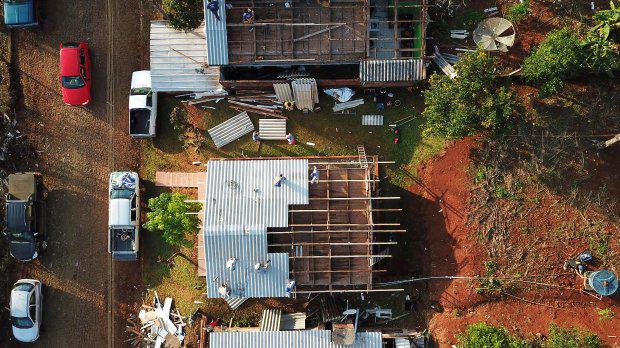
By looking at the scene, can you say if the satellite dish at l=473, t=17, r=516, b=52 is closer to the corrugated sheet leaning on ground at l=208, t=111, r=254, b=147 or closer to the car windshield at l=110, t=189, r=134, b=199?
the corrugated sheet leaning on ground at l=208, t=111, r=254, b=147

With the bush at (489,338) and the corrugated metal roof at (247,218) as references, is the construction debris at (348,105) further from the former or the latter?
the bush at (489,338)

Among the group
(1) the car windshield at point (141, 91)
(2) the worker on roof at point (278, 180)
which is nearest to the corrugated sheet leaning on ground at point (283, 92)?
(2) the worker on roof at point (278, 180)

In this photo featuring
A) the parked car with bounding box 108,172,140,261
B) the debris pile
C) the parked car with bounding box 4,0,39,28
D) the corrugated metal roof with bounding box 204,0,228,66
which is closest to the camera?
the corrugated metal roof with bounding box 204,0,228,66

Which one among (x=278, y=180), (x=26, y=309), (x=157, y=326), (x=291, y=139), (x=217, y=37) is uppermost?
(x=217, y=37)

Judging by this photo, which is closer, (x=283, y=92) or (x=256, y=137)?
(x=283, y=92)

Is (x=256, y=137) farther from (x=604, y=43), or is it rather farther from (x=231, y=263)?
(x=604, y=43)

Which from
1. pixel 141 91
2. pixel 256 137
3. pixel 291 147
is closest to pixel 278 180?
pixel 291 147

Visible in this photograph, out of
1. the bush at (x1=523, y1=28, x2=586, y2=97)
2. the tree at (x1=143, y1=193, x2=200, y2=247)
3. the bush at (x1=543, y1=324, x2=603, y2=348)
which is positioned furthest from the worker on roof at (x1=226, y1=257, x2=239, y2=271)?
the bush at (x1=523, y1=28, x2=586, y2=97)

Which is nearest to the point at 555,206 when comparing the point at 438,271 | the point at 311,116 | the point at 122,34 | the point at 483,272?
the point at 483,272

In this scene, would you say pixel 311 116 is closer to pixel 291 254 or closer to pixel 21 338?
pixel 291 254
